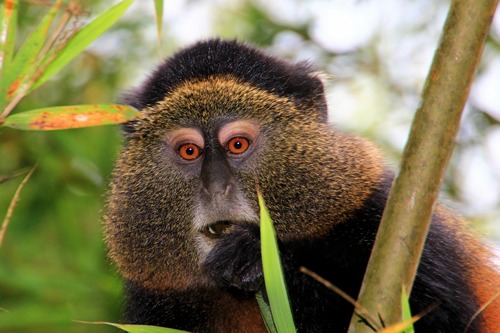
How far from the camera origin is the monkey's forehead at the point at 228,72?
384cm

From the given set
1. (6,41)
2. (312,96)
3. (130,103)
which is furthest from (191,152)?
(6,41)

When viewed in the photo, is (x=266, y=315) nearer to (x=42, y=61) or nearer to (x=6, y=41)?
(x=42, y=61)

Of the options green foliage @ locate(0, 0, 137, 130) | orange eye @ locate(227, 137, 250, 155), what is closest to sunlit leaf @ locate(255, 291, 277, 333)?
orange eye @ locate(227, 137, 250, 155)

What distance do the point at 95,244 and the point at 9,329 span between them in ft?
2.66

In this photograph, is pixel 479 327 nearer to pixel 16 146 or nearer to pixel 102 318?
pixel 102 318

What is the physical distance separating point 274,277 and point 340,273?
76 centimetres

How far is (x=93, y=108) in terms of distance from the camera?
2758mm

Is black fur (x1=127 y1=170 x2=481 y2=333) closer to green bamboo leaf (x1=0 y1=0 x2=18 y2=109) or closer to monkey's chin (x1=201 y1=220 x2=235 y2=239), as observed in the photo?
monkey's chin (x1=201 y1=220 x2=235 y2=239)

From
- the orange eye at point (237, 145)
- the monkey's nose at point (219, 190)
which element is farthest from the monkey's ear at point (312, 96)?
the monkey's nose at point (219, 190)

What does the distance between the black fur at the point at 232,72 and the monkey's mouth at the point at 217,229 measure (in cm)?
66

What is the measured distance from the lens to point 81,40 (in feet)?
9.39

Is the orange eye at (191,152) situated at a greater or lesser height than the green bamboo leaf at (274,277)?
greater

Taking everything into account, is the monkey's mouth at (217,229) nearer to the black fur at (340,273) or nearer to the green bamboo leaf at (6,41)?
the black fur at (340,273)

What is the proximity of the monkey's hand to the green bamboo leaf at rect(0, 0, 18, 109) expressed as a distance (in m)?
1.08
